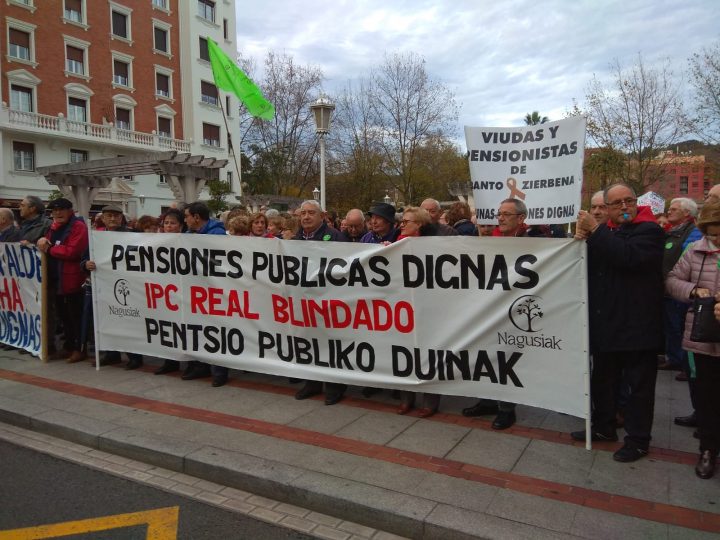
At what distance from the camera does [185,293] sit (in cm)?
595

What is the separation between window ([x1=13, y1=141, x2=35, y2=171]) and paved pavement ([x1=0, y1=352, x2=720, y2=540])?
29923 millimetres

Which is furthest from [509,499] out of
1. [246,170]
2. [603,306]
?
[246,170]

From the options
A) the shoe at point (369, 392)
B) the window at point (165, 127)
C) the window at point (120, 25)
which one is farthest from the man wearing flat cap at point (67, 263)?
the window at point (120, 25)

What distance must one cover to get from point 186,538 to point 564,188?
330 centimetres

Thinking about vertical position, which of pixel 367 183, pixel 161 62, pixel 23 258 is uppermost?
pixel 161 62

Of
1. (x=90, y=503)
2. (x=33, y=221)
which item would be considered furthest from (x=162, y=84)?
(x=90, y=503)

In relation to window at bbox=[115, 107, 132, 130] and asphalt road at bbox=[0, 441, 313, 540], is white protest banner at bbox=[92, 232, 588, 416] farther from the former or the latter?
window at bbox=[115, 107, 132, 130]

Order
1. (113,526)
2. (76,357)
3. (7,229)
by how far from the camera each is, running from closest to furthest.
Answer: (113,526)
(76,357)
(7,229)

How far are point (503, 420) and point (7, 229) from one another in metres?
7.04

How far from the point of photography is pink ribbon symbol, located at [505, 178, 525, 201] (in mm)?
4266

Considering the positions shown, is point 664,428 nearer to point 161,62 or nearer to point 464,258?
point 464,258

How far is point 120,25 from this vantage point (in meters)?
37.5

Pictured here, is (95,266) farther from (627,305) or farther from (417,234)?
(627,305)

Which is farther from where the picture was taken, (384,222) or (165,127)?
(165,127)
